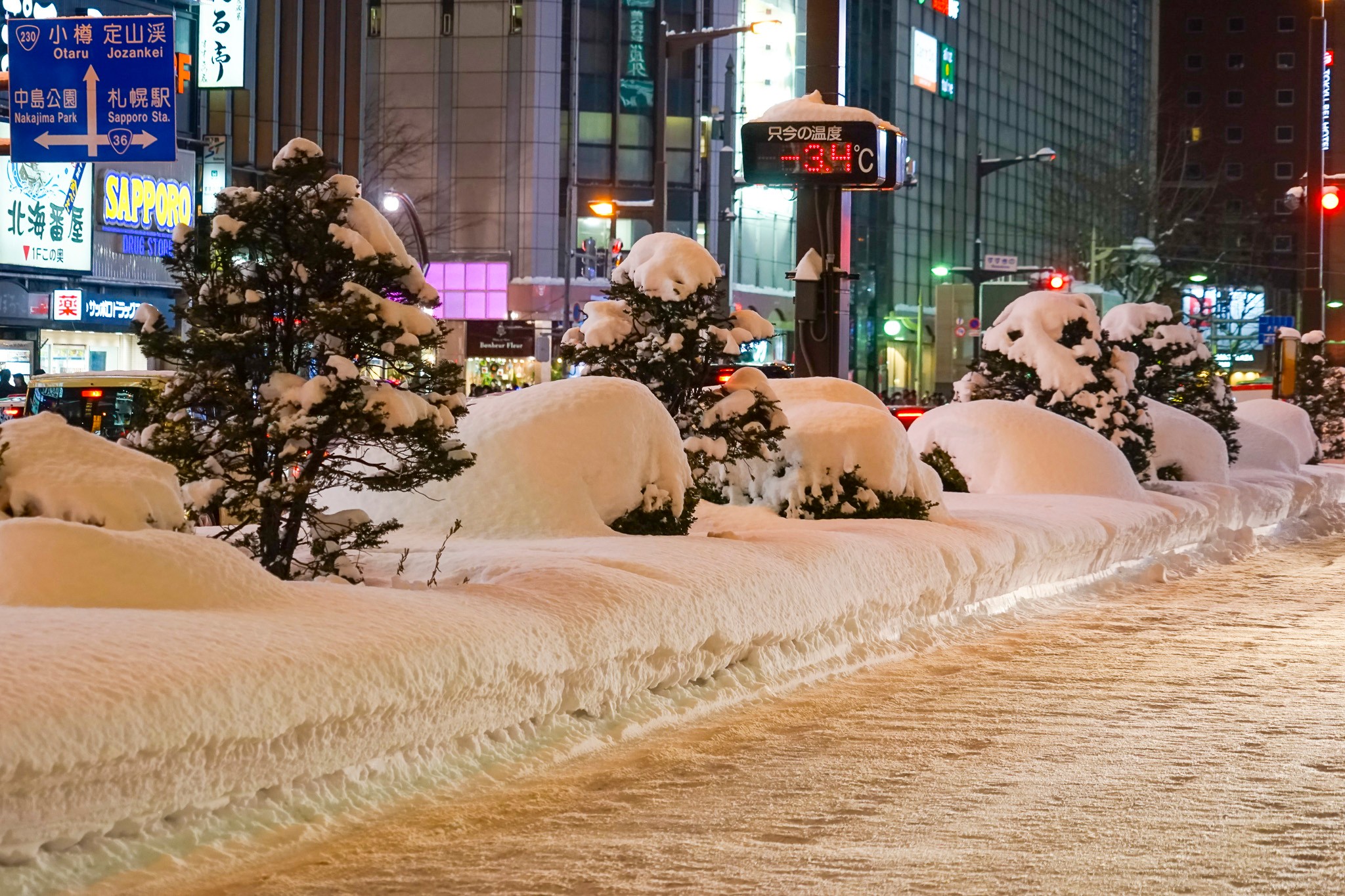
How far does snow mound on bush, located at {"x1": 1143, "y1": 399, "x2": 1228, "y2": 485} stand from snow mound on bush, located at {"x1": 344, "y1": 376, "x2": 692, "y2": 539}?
1165cm

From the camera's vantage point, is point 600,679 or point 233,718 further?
point 600,679

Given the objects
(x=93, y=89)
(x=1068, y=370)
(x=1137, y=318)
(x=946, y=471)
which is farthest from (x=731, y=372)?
(x=1137, y=318)

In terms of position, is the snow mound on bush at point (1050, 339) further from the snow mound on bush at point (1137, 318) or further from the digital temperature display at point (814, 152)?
the digital temperature display at point (814, 152)

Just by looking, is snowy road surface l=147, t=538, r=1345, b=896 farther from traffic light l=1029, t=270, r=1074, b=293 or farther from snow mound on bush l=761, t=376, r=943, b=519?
traffic light l=1029, t=270, r=1074, b=293

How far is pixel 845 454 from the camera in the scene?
13883 millimetres

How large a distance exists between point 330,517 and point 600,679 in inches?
72.0

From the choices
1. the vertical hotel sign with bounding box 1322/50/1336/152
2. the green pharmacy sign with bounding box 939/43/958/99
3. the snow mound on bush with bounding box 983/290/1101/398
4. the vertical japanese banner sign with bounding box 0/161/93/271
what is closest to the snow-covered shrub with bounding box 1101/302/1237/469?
the snow mound on bush with bounding box 983/290/1101/398

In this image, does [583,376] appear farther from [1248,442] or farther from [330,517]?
[1248,442]

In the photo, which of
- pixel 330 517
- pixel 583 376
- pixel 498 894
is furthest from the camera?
pixel 583 376

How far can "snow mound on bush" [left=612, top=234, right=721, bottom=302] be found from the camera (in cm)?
1336

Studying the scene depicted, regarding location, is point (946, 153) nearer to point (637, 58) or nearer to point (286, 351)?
point (637, 58)

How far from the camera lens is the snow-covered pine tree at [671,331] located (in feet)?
44.0

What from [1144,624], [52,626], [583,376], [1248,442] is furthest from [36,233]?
[52,626]

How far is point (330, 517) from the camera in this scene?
886 centimetres
